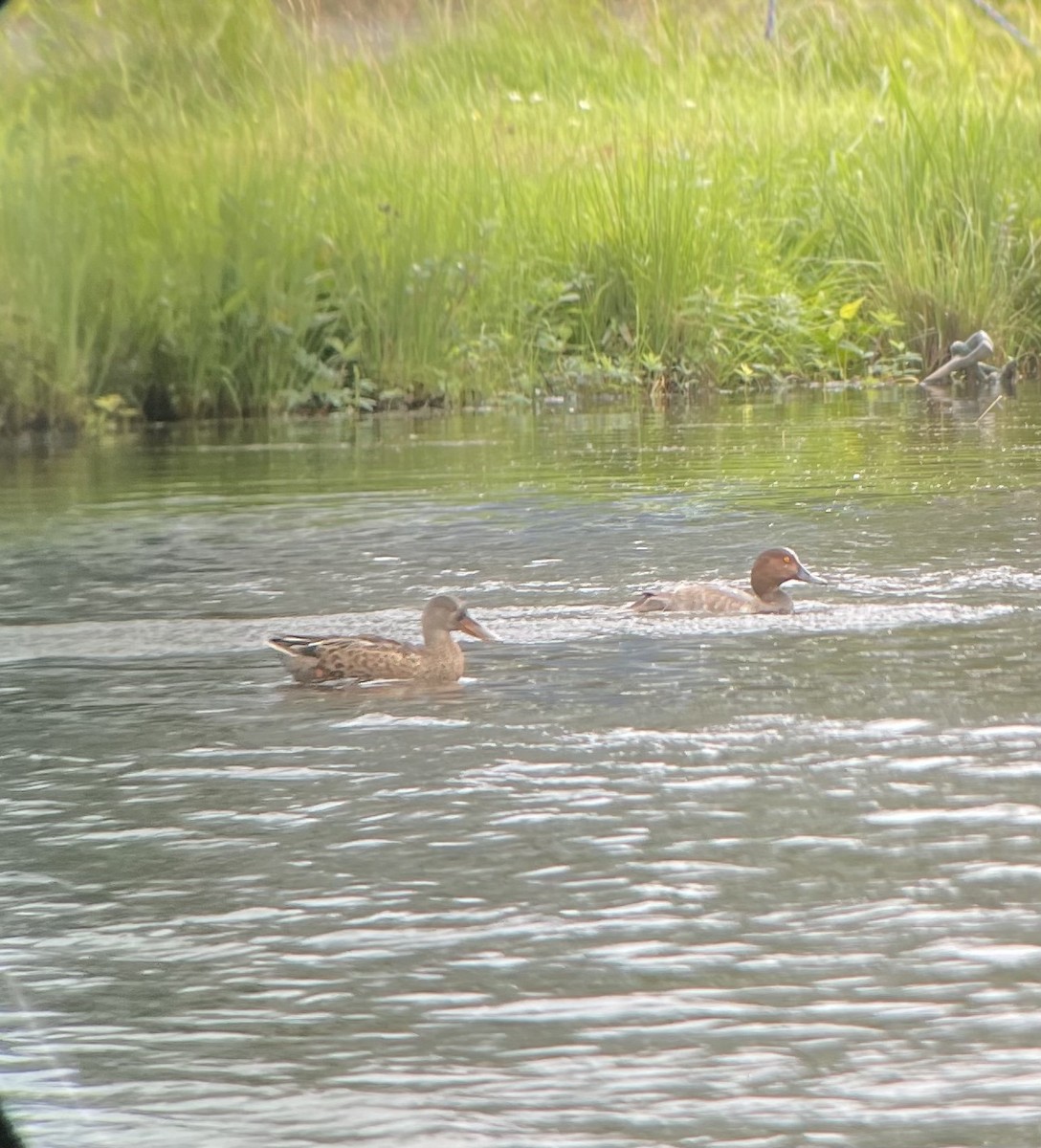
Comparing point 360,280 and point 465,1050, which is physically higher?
point 360,280

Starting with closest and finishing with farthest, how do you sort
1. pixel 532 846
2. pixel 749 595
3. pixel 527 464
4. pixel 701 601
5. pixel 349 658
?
pixel 532 846, pixel 349 658, pixel 701 601, pixel 749 595, pixel 527 464

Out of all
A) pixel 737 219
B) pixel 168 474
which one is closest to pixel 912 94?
pixel 737 219

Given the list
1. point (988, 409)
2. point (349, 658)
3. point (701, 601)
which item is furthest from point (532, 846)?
point (988, 409)

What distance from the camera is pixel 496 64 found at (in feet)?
73.3

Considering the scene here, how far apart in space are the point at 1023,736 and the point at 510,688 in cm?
177

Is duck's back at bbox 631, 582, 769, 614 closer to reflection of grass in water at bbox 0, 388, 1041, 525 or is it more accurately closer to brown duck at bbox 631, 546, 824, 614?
brown duck at bbox 631, 546, 824, 614

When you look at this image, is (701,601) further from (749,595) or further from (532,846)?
(532,846)

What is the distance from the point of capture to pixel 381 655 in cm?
761

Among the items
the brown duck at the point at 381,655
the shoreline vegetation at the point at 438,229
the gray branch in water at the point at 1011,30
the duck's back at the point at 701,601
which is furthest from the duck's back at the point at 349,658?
the gray branch in water at the point at 1011,30

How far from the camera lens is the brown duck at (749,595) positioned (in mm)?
8438

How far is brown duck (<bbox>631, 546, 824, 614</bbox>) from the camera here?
8438mm

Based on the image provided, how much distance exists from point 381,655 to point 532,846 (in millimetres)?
2314

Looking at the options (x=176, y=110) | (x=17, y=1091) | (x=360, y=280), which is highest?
(x=176, y=110)

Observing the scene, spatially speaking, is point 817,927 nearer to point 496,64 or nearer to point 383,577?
point 383,577
